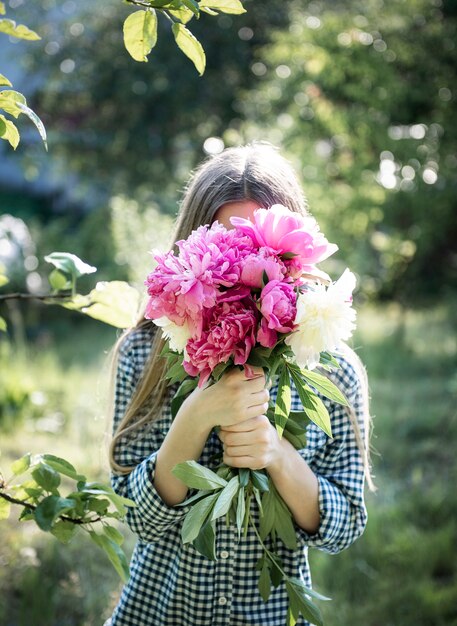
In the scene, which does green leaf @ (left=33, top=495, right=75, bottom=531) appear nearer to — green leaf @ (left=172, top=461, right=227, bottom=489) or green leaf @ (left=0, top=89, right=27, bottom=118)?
green leaf @ (left=172, top=461, right=227, bottom=489)

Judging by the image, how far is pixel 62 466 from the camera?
1.31 metres

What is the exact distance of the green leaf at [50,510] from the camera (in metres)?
1.23

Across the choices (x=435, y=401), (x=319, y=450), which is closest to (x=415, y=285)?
(x=435, y=401)

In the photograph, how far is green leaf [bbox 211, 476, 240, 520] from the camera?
4.40 feet

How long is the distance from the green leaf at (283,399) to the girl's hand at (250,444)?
0.24ft

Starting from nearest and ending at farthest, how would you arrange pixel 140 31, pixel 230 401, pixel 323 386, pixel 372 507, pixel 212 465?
1. pixel 140 31
2. pixel 323 386
3. pixel 230 401
4. pixel 212 465
5. pixel 372 507

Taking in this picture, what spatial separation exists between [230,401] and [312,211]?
5.17 metres

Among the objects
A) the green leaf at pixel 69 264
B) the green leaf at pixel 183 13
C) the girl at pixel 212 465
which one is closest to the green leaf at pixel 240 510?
the girl at pixel 212 465

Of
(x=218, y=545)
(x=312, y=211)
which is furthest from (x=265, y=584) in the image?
(x=312, y=211)

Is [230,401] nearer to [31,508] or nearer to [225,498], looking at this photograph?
[225,498]

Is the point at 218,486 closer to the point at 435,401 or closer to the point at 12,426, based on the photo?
the point at 12,426

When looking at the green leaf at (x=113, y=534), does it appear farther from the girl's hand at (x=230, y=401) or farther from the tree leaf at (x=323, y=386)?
the tree leaf at (x=323, y=386)

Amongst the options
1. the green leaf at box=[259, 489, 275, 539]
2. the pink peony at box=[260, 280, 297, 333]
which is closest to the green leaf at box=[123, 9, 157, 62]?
the pink peony at box=[260, 280, 297, 333]

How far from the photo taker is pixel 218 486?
4.64 feet
